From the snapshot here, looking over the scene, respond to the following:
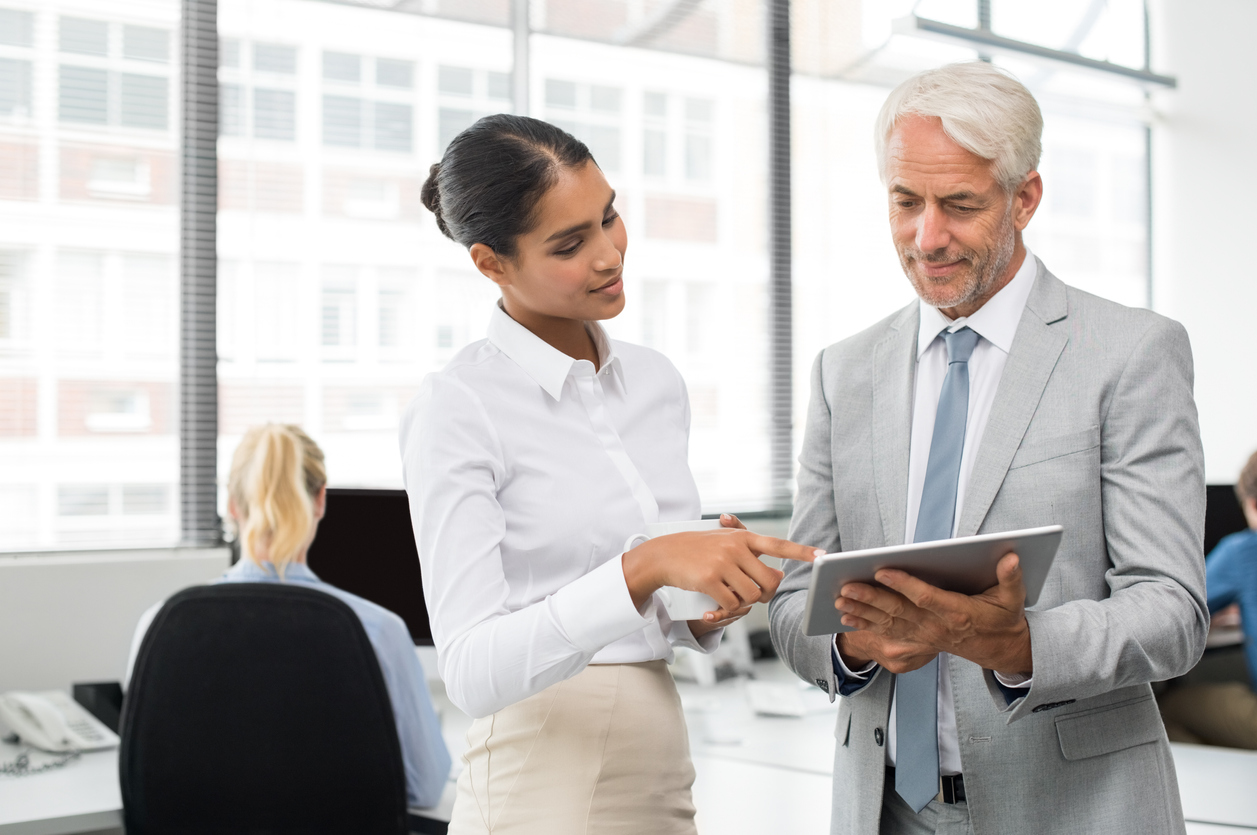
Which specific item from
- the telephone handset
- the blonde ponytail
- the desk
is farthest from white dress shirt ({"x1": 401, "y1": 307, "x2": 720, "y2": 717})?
the telephone handset

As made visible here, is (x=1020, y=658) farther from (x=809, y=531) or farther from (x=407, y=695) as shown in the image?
(x=407, y=695)

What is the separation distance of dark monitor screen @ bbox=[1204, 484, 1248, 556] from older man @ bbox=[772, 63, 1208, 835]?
2.09 meters

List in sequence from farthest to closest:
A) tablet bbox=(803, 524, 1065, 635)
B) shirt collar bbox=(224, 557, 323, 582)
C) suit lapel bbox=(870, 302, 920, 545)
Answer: shirt collar bbox=(224, 557, 323, 582) → suit lapel bbox=(870, 302, 920, 545) → tablet bbox=(803, 524, 1065, 635)

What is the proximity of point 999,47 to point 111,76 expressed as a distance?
2.63 metres

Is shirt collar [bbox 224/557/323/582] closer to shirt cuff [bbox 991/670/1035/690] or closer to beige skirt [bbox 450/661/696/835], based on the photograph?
beige skirt [bbox 450/661/696/835]

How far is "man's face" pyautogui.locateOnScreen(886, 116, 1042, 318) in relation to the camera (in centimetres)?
118

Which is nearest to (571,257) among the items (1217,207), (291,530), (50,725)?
(291,530)

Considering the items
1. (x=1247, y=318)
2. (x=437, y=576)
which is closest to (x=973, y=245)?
(x=437, y=576)

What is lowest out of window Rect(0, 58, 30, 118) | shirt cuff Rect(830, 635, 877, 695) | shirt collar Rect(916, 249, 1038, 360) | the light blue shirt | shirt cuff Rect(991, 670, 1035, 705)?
the light blue shirt

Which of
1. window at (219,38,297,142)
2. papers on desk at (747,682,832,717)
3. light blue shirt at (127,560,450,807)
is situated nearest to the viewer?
light blue shirt at (127,560,450,807)

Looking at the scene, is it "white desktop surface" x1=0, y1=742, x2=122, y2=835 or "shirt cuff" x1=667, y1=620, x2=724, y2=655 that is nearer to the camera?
"shirt cuff" x1=667, y1=620, x2=724, y2=655

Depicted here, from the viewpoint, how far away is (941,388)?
1.23 metres

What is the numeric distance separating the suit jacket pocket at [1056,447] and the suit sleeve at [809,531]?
0.25 meters

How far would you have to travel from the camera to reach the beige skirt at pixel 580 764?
1070 millimetres
